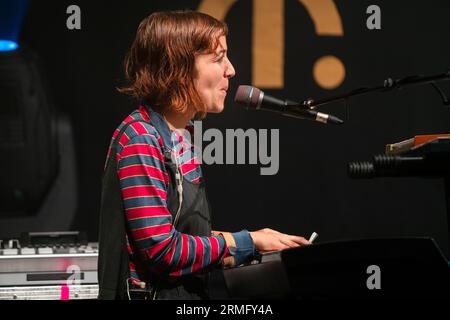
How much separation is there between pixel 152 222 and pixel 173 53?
0.48 meters

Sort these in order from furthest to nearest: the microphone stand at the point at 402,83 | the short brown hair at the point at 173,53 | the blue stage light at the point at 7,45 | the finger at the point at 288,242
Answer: the blue stage light at the point at 7,45 → the short brown hair at the point at 173,53 → the finger at the point at 288,242 → the microphone stand at the point at 402,83

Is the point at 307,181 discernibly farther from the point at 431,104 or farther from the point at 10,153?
the point at 10,153

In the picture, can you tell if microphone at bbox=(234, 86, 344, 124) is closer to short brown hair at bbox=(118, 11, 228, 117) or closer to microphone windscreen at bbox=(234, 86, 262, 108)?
microphone windscreen at bbox=(234, 86, 262, 108)

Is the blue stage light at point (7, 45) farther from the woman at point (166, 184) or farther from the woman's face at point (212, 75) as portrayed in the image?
the woman's face at point (212, 75)

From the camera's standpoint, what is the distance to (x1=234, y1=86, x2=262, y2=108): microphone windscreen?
1.60 m

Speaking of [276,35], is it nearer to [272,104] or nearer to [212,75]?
[212,75]

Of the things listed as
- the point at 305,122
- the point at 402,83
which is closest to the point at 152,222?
the point at 402,83

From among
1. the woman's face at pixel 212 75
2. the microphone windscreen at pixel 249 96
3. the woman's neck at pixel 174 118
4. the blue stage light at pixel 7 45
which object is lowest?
the woman's neck at pixel 174 118

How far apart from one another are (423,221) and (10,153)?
2.50 metres

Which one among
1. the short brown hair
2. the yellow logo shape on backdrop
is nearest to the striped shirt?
the short brown hair

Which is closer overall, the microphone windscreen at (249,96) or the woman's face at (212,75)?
the microphone windscreen at (249,96)

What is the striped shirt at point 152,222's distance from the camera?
1.50m

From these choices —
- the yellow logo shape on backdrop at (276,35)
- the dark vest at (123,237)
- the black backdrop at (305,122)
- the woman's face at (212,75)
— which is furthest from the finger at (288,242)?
the yellow logo shape on backdrop at (276,35)

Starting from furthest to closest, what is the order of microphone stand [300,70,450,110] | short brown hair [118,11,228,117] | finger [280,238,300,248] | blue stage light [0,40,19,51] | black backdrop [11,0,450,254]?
1. black backdrop [11,0,450,254]
2. blue stage light [0,40,19,51]
3. short brown hair [118,11,228,117]
4. finger [280,238,300,248]
5. microphone stand [300,70,450,110]
